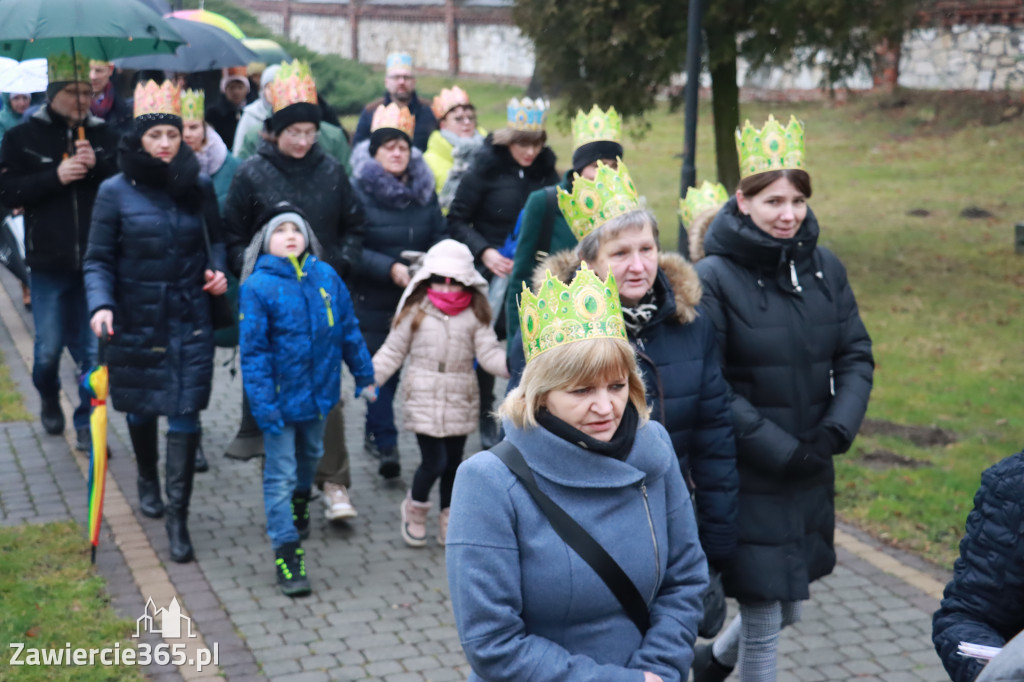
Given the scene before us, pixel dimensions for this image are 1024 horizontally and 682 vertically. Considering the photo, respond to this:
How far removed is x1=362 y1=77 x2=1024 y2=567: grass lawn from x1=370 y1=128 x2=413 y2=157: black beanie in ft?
11.6

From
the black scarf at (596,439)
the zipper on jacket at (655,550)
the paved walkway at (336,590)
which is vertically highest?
the black scarf at (596,439)

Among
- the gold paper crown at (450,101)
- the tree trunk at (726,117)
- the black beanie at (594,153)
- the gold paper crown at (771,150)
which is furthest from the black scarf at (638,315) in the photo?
the tree trunk at (726,117)

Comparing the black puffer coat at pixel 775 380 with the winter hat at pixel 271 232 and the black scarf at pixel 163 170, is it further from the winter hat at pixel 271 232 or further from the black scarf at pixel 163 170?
the black scarf at pixel 163 170

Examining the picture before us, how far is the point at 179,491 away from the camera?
6680 millimetres

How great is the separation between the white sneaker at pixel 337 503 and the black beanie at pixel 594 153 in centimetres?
233

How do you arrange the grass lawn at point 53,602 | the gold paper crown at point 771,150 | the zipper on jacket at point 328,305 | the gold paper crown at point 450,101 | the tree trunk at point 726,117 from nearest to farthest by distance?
the gold paper crown at point 771,150
the grass lawn at point 53,602
the zipper on jacket at point 328,305
the gold paper crown at point 450,101
the tree trunk at point 726,117

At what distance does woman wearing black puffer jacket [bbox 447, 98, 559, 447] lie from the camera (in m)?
8.06

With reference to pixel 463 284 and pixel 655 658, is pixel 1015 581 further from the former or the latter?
pixel 463 284

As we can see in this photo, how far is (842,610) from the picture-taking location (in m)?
6.30

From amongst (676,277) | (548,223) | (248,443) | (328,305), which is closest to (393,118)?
(548,223)

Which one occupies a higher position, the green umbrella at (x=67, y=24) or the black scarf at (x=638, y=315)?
the green umbrella at (x=67, y=24)

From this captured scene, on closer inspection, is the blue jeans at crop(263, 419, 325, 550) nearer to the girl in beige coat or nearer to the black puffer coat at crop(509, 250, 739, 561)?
the girl in beige coat

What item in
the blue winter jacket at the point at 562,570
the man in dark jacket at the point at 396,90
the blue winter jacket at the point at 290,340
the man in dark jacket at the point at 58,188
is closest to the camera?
the blue winter jacket at the point at 562,570

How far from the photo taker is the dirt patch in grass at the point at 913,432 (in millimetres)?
9039
